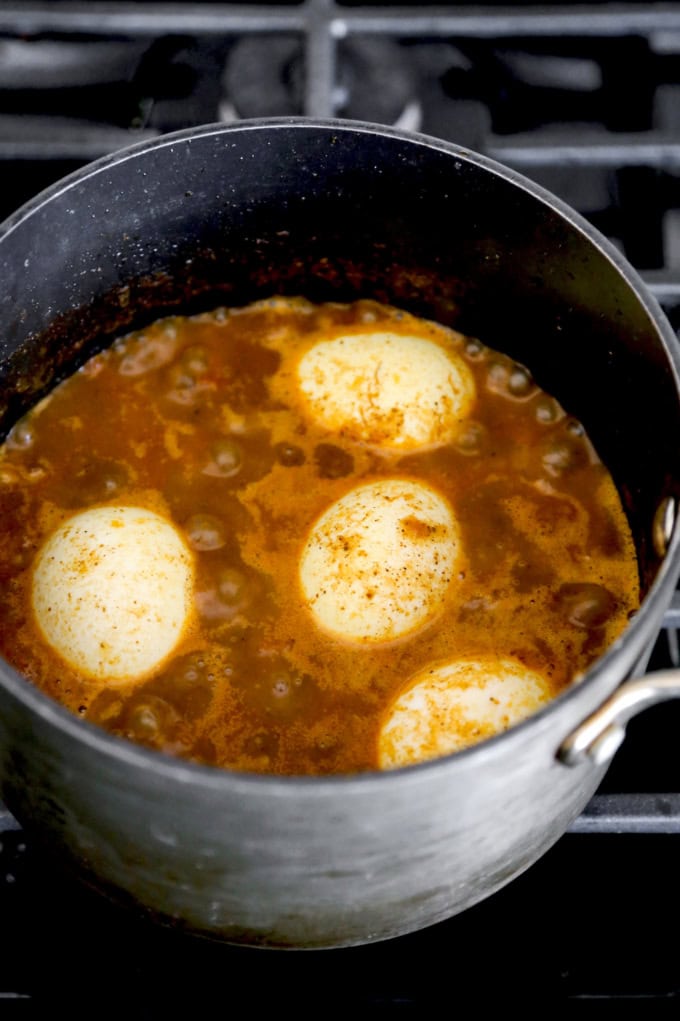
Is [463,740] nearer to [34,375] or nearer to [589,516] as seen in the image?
[589,516]

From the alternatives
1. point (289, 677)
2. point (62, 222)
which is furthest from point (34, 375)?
point (289, 677)

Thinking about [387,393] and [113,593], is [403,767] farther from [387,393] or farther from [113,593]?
[387,393]

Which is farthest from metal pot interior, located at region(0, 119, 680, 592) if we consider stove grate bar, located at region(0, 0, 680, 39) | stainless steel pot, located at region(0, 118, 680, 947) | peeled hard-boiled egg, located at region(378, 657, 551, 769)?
stove grate bar, located at region(0, 0, 680, 39)

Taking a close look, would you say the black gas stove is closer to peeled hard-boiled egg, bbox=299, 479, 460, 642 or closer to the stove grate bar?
the stove grate bar

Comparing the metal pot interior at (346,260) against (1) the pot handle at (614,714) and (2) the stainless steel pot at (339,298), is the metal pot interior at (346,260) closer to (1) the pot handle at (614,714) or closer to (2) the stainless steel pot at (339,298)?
(2) the stainless steel pot at (339,298)

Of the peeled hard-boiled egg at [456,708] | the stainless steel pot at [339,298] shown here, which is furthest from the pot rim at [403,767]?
the peeled hard-boiled egg at [456,708]
